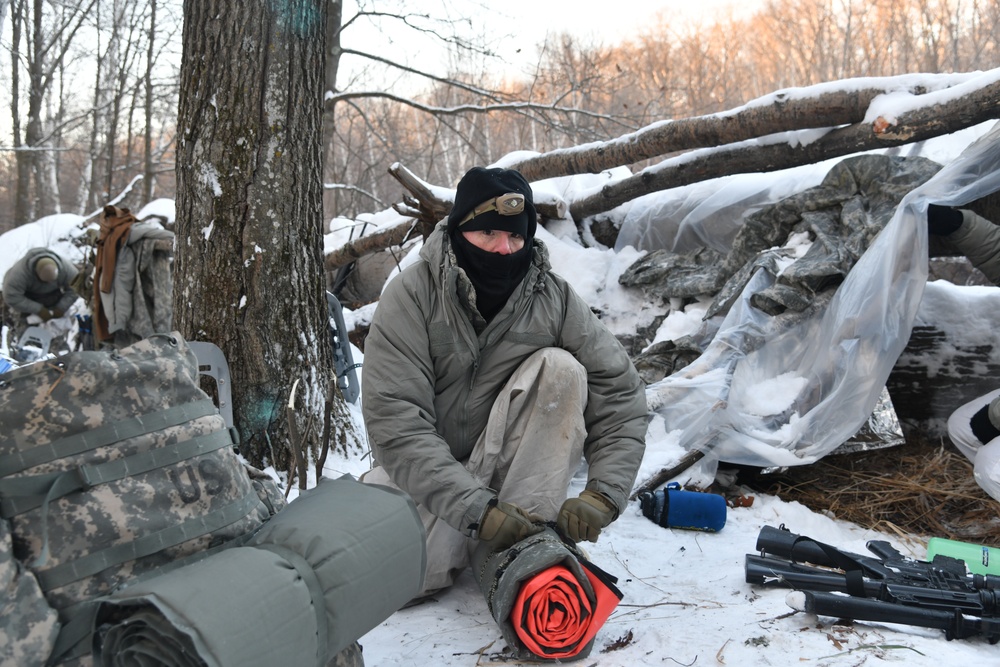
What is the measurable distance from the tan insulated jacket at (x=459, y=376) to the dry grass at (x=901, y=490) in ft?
4.52

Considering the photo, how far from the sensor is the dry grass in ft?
9.86

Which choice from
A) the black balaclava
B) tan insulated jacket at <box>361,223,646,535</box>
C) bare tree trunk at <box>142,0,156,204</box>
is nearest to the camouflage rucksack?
tan insulated jacket at <box>361,223,646,535</box>

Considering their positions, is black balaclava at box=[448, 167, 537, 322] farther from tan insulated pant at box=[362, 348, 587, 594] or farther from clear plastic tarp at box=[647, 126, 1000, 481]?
clear plastic tarp at box=[647, 126, 1000, 481]

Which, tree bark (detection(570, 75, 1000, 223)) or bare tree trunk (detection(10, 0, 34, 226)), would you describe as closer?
tree bark (detection(570, 75, 1000, 223))

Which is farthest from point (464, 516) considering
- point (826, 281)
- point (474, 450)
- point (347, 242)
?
point (347, 242)

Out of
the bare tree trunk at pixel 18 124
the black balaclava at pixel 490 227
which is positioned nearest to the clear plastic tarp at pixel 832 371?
the black balaclava at pixel 490 227

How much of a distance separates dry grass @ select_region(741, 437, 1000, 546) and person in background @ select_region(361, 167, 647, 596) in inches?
54.3

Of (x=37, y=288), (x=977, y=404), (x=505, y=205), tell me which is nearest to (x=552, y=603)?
(x=505, y=205)

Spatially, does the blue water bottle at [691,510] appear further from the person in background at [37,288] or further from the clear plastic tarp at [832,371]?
the person in background at [37,288]

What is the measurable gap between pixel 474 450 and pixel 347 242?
5.49 m

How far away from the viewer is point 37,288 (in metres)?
6.34

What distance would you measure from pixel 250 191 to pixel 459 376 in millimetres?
1289

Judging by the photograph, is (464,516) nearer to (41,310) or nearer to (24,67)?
(41,310)

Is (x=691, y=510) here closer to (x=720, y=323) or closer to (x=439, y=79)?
(x=720, y=323)
